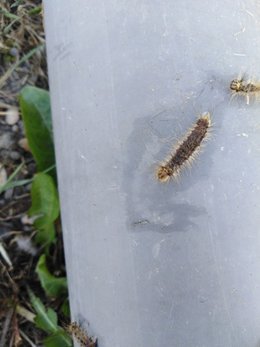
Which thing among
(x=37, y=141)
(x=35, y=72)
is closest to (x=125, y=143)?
(x=37, y=141)

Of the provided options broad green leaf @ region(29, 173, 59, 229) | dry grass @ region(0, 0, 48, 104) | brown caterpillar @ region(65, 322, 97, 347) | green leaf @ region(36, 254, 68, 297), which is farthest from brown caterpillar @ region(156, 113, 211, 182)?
dry grass @ region(0, 0, 48, 104)

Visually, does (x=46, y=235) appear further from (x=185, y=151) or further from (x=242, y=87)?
(x=242, y=87)

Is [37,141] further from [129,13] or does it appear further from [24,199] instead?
[129,13]

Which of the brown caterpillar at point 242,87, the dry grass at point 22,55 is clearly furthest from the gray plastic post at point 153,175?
the dry grass at point 22,55

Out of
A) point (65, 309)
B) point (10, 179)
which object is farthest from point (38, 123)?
point (65, 309)

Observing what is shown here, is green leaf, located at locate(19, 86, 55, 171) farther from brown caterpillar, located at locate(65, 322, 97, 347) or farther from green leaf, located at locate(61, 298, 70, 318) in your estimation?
brown caterpillar, located at locate(65, 322, 97, 347)
